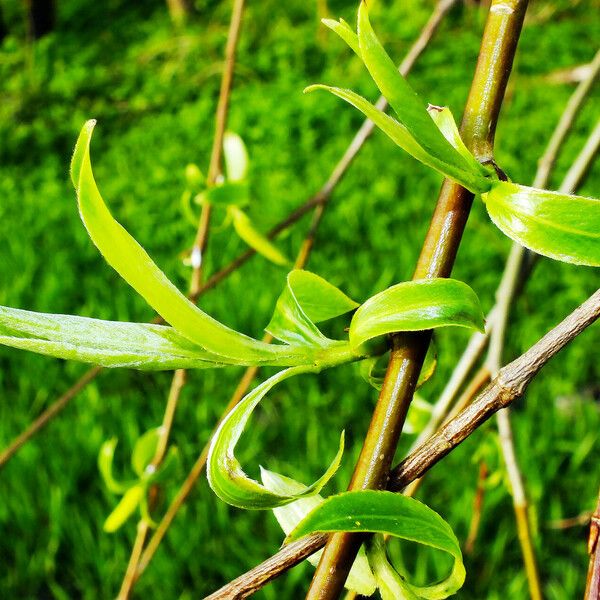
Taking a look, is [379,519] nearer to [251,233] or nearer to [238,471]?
[238,471]

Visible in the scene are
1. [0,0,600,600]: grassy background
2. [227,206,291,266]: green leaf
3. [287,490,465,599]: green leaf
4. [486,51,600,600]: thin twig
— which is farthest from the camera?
[0,0,600,600]: grassy background

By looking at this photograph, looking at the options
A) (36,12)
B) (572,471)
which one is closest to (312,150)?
(572,471)

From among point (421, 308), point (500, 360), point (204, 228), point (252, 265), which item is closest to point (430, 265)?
point (421, 308)

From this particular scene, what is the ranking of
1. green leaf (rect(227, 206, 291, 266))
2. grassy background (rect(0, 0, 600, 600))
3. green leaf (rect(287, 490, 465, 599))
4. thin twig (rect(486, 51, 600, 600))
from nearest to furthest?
1. green leaf (rect(287, 490, 465, 599))
2. thin twig (rect(486, 51, 600, 600))
3. green leaf (rect(227, 206, 291, 266))
4. grassy background (rect(0, 0, 600, 600))

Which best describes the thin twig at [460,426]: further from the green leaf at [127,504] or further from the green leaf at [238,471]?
the green leaf at [127,504]

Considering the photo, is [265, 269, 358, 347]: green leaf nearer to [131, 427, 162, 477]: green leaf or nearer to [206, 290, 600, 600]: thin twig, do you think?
[206, 290, 600, 600]: thin twig

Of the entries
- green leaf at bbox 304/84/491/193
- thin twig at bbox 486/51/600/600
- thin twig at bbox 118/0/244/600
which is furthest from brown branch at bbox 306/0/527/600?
thin twig at bbox 118/0/244/600

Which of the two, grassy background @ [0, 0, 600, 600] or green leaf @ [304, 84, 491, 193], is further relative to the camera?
grassy background @ [0, 0, 600, 600]

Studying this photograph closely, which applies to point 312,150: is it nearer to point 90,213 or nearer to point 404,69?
point 404,69
